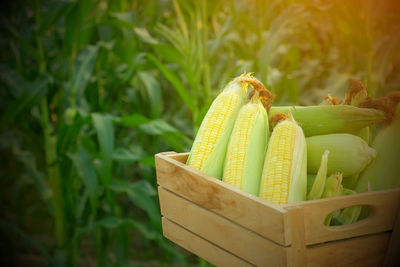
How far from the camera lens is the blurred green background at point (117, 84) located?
189 centimetres

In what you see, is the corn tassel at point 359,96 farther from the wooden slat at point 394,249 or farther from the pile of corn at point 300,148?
the wooden slat at point 394,249

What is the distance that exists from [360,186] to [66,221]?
1704mm

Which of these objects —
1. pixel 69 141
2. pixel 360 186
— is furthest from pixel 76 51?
pixel 360 186

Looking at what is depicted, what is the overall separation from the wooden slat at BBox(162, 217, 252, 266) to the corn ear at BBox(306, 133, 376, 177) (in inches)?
11.6

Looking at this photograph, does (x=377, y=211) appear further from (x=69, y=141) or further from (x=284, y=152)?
(x=69, y=141)

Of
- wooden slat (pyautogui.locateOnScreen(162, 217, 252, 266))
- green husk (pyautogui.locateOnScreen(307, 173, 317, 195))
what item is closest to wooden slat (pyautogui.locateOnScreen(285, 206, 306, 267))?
wooden slat (pyautogui.locateOnScreen(162, 217, 252, 266))

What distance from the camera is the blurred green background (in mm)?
1893

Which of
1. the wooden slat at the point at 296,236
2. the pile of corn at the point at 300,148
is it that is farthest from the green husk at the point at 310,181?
the wooden slat at the point at 296,236

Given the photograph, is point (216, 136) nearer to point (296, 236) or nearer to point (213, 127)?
point (213, 127)

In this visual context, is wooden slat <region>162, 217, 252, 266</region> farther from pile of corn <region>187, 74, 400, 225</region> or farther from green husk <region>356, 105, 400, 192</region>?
green husk <region>356, 105, 400, 192</region>

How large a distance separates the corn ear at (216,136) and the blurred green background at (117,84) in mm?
373

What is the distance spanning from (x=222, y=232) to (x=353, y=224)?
26cm

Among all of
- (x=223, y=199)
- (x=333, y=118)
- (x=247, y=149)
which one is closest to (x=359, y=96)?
(x=333, y=118)

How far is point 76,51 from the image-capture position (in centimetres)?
209
